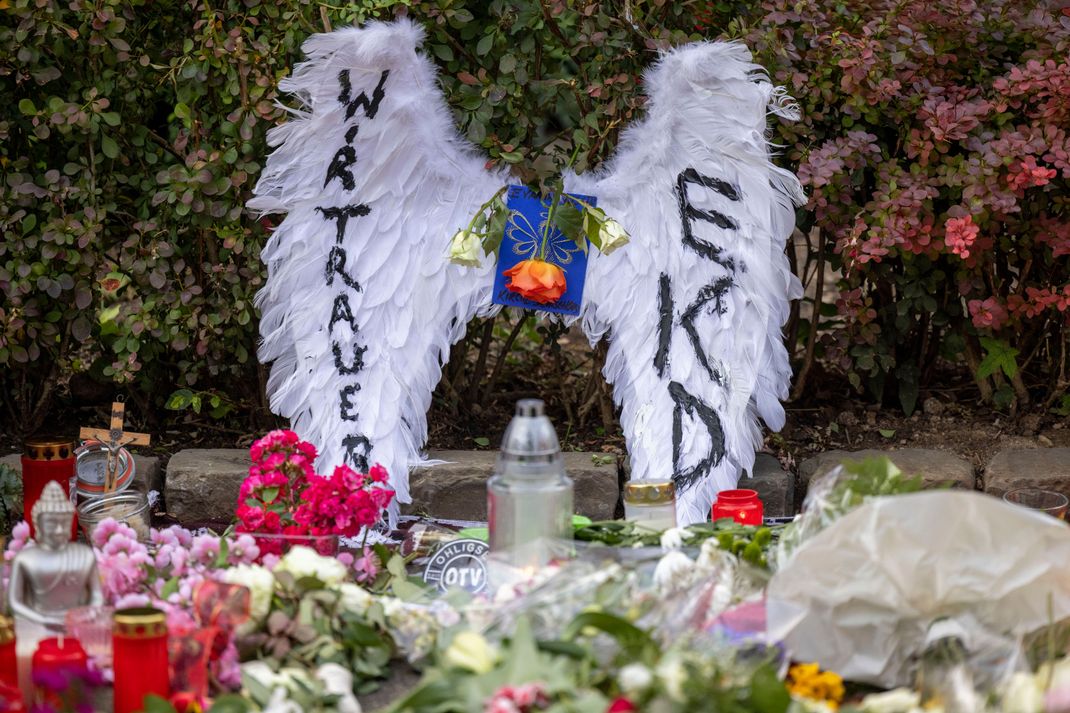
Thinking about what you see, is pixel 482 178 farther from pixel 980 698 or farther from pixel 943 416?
pixel 980 698

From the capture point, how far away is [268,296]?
8.84 feet

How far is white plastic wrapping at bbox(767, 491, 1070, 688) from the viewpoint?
59.4 inches

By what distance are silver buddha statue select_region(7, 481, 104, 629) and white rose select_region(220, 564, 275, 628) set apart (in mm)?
199

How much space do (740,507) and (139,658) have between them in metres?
1.07

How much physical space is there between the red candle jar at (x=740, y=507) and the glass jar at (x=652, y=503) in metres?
0.14

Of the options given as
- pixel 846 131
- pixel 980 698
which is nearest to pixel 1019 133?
pixel 846 131

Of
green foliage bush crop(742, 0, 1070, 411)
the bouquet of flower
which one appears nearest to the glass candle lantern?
the bouquet of flower

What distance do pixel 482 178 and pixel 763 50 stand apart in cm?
70

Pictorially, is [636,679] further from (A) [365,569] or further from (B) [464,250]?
(B) [464,250]

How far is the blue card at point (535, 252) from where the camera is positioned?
259 cm

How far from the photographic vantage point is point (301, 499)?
6.82 ft

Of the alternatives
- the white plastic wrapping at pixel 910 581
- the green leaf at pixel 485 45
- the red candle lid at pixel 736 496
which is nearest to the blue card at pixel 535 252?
the green leaf at pixel 485 45

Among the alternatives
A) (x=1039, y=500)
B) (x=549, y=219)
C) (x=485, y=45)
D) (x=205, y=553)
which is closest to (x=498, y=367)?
(x=549, y=219)

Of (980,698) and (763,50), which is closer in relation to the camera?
(980,698)
